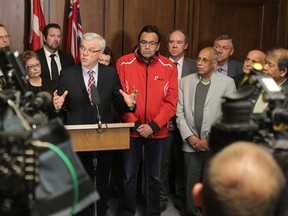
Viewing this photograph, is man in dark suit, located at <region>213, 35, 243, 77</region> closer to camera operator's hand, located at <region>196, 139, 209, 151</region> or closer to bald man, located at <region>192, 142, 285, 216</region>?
camera operator's hand, located at <region>196, 139, 209, 151</region>

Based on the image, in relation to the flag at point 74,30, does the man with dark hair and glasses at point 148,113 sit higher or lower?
lower

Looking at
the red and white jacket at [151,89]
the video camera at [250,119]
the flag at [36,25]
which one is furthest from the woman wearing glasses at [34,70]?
the video camera at [250,119]

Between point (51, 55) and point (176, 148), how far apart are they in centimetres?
139

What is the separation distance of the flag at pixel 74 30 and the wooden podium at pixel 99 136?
1.69 meters

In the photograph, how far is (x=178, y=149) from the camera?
4.00 meters

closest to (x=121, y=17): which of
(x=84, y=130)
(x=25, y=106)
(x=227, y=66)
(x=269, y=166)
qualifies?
(x=227, y=66)

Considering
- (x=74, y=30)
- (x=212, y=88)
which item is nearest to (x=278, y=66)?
(x=212, y=88)

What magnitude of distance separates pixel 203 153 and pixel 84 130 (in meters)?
1.13

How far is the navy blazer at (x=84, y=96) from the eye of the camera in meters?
3.17

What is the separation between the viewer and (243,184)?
91 centimetres

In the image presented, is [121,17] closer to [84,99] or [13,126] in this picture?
[84,99]

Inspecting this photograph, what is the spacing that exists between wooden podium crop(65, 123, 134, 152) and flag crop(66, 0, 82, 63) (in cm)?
169

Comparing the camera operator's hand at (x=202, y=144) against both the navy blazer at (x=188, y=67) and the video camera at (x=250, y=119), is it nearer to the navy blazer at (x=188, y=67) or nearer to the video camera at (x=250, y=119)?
the navy blazer at (x=188, y=67)

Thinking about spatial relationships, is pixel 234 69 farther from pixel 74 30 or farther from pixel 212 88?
pixel 74 30
